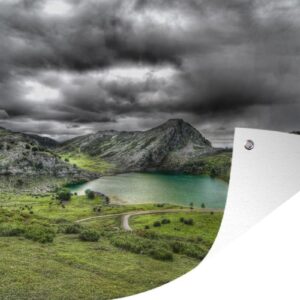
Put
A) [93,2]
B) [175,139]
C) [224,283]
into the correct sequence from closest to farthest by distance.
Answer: [224,283] → [93,2] → [175,139]

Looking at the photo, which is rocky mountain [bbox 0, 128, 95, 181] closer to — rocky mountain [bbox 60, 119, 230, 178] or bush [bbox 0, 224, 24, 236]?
rocky mountain [bbox 60, 119, 230, 178]

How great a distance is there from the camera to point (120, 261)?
920 centimetres

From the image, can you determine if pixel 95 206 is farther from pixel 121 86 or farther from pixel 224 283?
pixel 224 283

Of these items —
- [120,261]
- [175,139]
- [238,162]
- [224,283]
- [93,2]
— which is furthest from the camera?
[175,139]

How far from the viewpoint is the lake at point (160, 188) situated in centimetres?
1018

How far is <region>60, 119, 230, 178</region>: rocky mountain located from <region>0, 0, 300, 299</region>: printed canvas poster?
3 centimetres

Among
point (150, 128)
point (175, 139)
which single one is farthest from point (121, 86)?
point (175, 139)

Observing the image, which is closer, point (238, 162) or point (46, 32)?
point (238, 162)

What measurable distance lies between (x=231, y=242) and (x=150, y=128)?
416 cm

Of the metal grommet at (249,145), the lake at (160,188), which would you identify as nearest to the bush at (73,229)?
the lake at (160,188)

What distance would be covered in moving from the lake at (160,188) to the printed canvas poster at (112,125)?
40 millimetres

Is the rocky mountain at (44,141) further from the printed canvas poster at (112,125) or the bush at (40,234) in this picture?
the bush at (40,234)

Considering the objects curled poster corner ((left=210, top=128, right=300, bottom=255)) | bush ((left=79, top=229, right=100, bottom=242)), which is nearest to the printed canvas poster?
bush ((left=79, top=229, right=100, bottom=242))

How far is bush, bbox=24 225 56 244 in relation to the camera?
30.3ft
